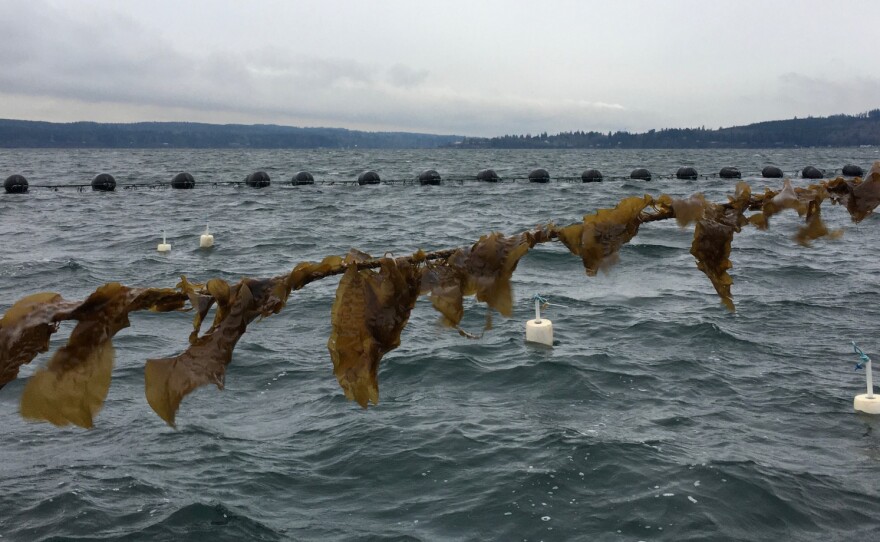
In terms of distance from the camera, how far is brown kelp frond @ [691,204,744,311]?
17.3 feet

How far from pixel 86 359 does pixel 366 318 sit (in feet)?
5.20

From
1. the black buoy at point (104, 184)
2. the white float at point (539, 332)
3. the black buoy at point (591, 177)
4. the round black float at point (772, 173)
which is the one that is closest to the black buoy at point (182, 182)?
the black buoy at point (104, 184)

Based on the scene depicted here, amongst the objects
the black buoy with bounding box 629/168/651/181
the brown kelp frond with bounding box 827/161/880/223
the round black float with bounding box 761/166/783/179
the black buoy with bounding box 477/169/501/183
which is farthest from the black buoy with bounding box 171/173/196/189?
the brown kelp frond with bounding box 827/161/880/223

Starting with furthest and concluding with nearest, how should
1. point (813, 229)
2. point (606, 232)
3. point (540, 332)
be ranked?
point (540, 332) < point (813, 229) < point (606, 232)

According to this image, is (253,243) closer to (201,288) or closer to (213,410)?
(213,410)

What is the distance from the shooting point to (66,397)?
4.10 metres

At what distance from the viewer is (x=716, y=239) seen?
210 inches

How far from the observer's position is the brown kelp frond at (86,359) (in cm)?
396

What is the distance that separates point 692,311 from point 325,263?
15.5 m

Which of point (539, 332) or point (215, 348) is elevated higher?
point (215, 348)

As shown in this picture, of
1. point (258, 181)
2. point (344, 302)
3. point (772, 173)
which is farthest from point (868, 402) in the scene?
point (772, 173)

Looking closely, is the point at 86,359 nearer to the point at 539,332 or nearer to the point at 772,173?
the point at 539,332

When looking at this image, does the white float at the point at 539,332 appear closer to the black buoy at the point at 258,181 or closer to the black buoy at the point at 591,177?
the black buoy at the point at 258,181

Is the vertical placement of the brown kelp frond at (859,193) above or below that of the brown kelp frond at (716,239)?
above
